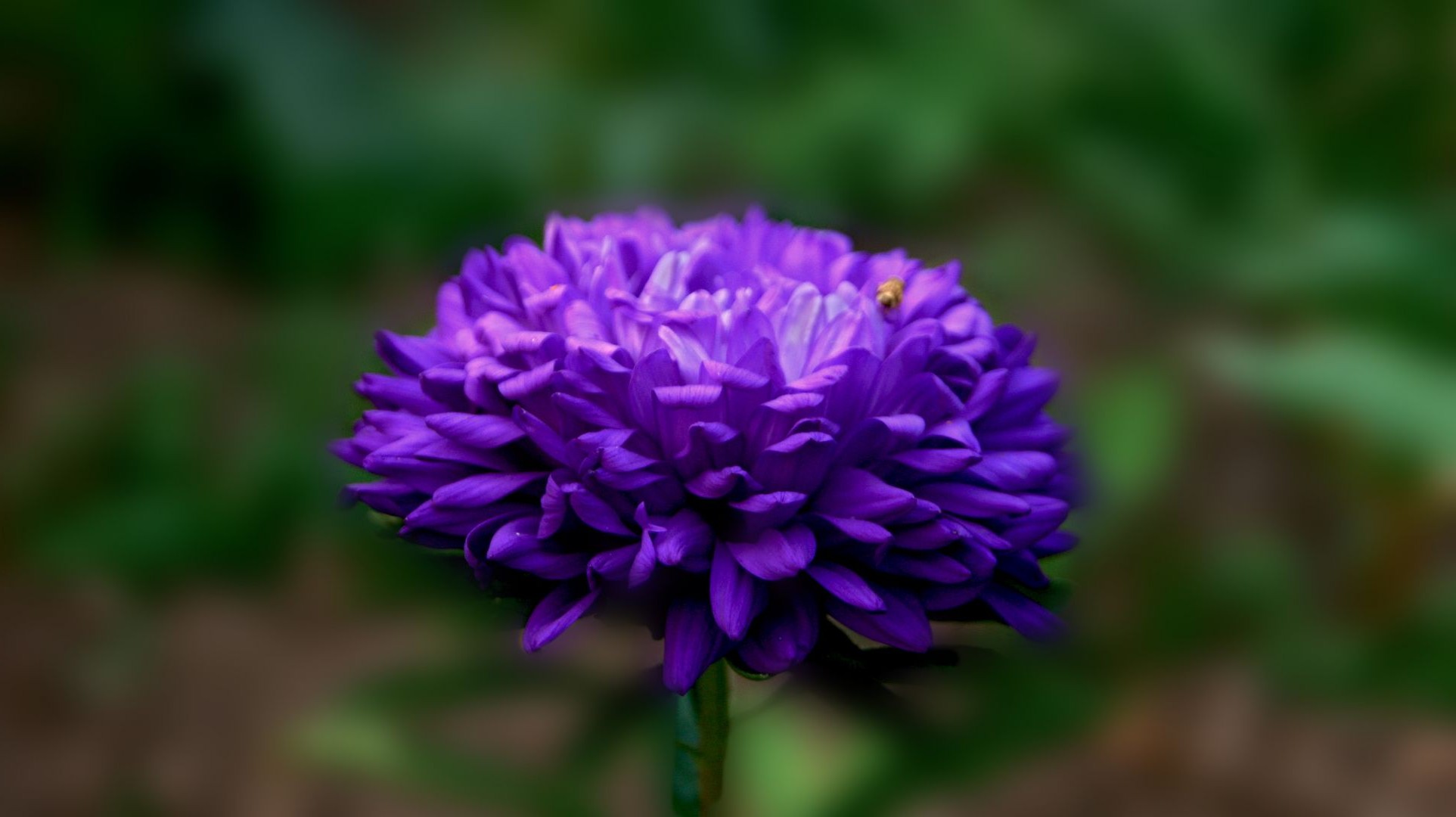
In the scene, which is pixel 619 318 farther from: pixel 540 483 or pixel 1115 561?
pixel 1115 561

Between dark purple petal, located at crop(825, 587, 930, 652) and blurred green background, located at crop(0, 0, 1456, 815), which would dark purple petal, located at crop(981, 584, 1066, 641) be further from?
blurred green background, located at crop(0, 0, 1456, 815)

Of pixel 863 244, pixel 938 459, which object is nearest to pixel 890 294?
pixel 938 459

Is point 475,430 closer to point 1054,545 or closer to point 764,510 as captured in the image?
point 764,510

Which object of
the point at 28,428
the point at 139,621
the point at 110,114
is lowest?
the point at 139,621

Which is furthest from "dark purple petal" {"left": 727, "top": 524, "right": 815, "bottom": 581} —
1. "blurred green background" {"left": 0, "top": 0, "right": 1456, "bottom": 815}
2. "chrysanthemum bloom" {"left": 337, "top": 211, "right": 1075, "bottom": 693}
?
"blurred green background" {"left": 0, "top": 0, "right": 1456, "bottom": 815}

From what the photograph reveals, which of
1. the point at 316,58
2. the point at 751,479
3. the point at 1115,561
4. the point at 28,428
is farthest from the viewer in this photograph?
the point at 316,58

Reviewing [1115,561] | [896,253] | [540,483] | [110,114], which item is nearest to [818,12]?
[1115,561]
